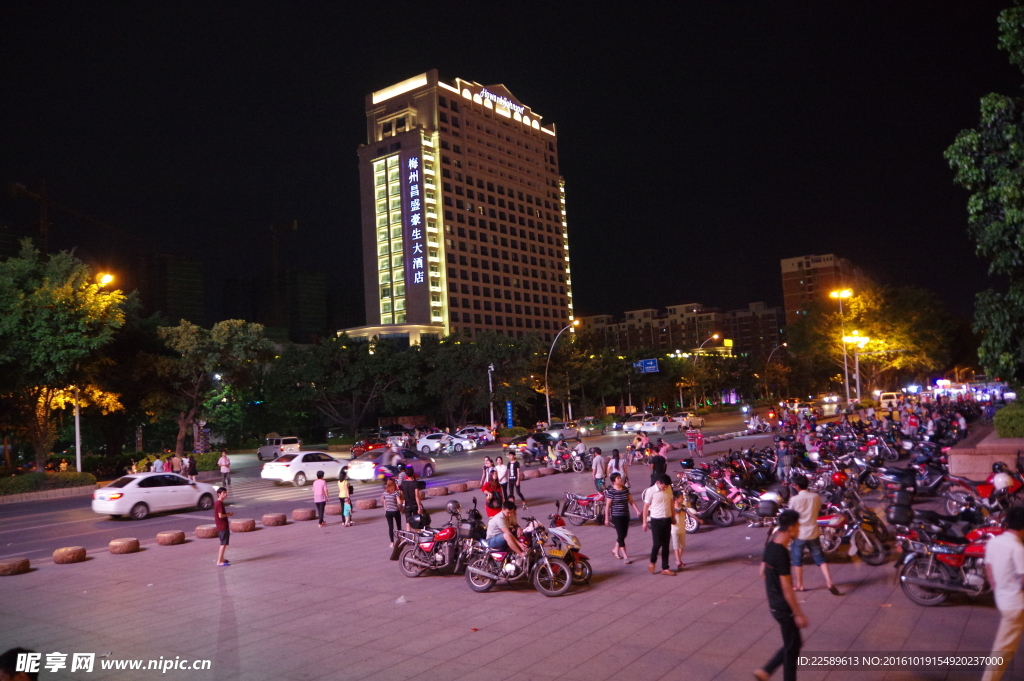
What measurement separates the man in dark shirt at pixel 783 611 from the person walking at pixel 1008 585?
4.52ft

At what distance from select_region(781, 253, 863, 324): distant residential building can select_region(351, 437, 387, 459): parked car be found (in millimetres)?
128497

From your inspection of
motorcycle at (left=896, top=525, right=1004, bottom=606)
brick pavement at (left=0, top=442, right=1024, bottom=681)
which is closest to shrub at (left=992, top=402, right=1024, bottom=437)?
brick pavement at (left=0, top=442, right=1024, bottom=681)

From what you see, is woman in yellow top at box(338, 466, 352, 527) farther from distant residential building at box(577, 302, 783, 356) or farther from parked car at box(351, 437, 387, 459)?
distant residential building at box(577, 302, 783, 356)

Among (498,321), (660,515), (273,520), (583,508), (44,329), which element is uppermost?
(498,321)

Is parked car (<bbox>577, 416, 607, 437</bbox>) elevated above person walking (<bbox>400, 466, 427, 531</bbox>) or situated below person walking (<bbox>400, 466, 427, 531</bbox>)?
below

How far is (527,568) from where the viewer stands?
10.2m

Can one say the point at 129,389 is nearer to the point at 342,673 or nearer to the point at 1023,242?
the point at 342,673

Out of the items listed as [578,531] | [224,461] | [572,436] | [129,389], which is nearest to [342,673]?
[578,531]

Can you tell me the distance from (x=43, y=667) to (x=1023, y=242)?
54.6ft

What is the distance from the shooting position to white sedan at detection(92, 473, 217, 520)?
21.0 metres

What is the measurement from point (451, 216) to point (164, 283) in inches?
2581

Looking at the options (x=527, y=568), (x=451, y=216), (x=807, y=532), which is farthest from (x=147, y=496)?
(x=451, y=216)

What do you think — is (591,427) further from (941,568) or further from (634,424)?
(941,568)

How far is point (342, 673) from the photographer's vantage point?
23.9ft
